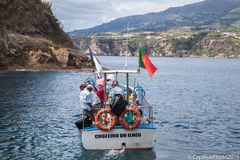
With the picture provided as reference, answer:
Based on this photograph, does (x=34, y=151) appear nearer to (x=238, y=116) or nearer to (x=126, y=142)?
(x=126, y=142)

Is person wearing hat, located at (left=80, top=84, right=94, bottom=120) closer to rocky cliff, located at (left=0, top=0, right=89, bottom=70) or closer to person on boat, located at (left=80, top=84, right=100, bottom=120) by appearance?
person on boat, located at (left=80, top=84, right=100, bottom=120)

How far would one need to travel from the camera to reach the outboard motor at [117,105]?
21750 mm

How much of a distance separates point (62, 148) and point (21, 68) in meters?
69.6

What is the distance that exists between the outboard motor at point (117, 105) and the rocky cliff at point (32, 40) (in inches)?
2829

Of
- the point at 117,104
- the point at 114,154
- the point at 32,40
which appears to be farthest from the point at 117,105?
the point at 32,40

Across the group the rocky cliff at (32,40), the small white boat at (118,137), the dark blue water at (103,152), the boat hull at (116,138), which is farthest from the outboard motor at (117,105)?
the rocky cliff at (32,40)

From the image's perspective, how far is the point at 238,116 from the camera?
1438 inches

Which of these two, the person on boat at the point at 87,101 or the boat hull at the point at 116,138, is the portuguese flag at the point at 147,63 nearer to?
the boat hull at the point at 116,138

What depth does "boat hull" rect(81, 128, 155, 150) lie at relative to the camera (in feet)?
71.4

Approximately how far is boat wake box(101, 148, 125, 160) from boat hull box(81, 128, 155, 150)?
251 mm

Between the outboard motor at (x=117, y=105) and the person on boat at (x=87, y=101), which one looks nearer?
the outboard motor at (x=117, y=105)

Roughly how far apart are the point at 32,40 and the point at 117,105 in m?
80.1

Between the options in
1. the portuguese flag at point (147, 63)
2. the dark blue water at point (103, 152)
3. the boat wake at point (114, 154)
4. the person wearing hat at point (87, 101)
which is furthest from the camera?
the person wearing hat at point (87, 101)

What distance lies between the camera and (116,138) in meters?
21.8
